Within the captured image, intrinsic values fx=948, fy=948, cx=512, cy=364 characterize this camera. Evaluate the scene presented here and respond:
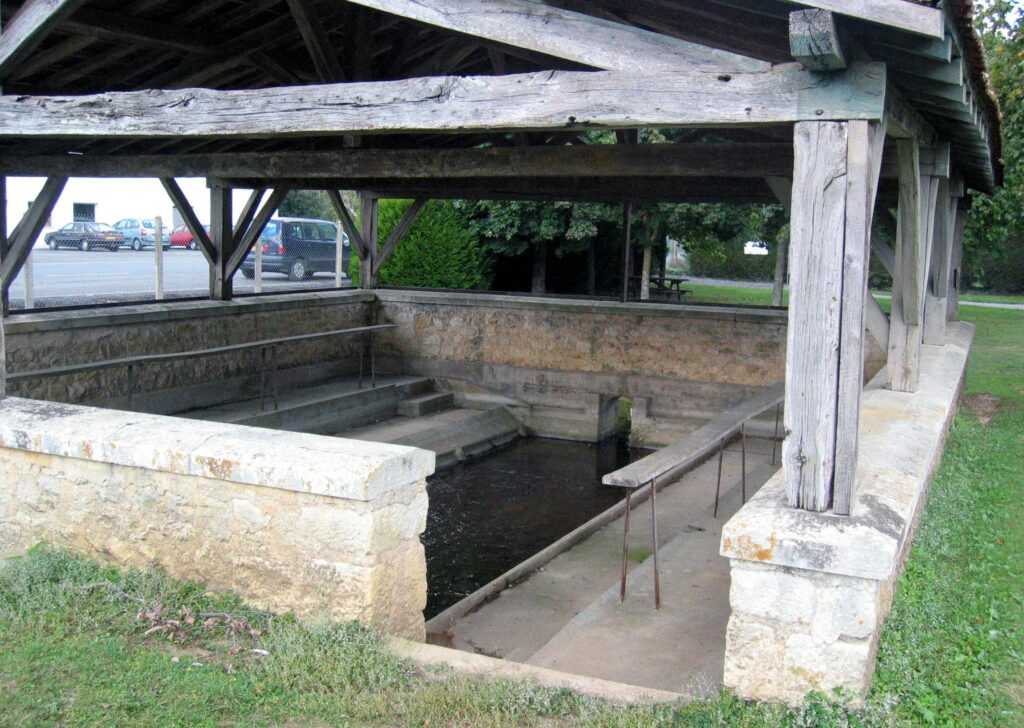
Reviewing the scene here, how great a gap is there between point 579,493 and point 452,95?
20.4 feet

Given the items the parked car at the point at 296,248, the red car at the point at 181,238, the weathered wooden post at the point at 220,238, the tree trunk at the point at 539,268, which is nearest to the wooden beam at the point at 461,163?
the weathered wooden post at the point at 220,238

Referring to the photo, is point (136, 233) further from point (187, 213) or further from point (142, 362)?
point (142, 362)

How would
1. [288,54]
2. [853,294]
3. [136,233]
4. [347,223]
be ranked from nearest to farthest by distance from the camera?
[853,294] → [288,54] → [347,223] → [136,233]

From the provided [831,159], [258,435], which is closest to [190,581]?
[258,435]

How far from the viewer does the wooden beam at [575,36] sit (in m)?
3.59

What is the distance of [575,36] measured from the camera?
3740 mm

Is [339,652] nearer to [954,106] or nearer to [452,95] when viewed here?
[452,95]

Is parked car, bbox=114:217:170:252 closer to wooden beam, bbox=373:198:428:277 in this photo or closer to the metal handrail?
wooden beam, bbox=373:198:428:277

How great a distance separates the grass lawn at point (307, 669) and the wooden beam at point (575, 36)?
235cm

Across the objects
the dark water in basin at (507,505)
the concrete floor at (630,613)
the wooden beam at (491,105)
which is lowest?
the dark water in basin at (507,505)

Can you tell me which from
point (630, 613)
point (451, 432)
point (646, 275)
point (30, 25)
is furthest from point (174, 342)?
point (646, 275)

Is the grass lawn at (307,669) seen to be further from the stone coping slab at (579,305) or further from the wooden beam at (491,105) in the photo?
the stone coping slab at (579,305)

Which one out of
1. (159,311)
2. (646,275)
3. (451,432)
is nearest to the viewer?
(159,311)

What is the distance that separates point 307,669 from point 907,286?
4.57 metres
